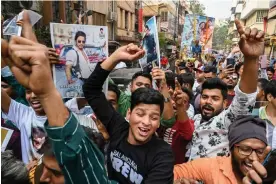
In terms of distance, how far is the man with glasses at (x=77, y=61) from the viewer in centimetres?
264

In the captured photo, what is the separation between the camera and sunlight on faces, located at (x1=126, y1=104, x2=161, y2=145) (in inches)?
69.4

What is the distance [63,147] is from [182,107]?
4.77 ft

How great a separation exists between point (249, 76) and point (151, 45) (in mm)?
1163

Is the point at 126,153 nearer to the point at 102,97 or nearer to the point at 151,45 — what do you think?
the point at 102,97

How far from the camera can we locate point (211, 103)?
2.64m

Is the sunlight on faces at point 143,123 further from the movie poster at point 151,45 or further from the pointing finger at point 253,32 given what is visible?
the movie poster at point 151,45

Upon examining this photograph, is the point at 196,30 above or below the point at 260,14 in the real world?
below

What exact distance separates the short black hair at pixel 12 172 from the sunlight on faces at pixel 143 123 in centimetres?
67

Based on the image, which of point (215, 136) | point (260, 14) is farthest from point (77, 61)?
point (260, 14)

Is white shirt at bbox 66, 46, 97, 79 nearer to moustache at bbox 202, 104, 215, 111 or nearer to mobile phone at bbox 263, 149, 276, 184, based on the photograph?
moustache at bbox 202, 104, 215, 111

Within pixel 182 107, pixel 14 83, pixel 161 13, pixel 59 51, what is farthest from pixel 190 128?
pixel 161 13

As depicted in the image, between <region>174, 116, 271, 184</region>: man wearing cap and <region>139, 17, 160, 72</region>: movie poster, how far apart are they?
1.17m

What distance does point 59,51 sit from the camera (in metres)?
2.57

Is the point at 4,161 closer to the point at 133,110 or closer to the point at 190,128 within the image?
the point at 133,110
